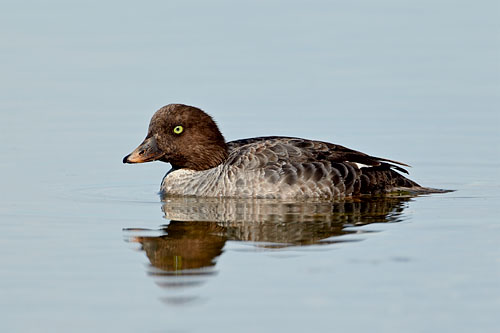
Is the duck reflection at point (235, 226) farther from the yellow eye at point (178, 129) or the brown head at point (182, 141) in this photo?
the yellow eye at point (178, 129)

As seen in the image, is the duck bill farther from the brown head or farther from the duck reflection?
the duck reflection

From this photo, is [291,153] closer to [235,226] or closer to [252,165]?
[252,165]

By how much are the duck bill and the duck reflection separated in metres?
0.66

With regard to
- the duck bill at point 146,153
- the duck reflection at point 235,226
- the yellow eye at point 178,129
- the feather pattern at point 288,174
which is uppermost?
the yellow eye at point 178,129

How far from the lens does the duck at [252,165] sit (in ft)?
46.3

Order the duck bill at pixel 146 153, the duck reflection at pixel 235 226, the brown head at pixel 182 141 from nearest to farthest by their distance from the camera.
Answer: the duck reflection at pixel 235 226 → the duck bill at pixel 146 153 → the brown head at pixel 182 141

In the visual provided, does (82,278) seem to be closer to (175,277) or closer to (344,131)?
(175,277)

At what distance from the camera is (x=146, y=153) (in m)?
14.5

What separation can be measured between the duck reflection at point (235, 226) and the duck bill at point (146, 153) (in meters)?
0.66

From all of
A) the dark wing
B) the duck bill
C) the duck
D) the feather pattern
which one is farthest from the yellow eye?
the dark wing

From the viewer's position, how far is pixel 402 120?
18.4 meters

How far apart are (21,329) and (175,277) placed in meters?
1.88

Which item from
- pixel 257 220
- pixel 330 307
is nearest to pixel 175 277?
Answer: pixel 330 307

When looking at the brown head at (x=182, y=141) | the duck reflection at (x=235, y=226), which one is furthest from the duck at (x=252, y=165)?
the duck reflection at (x=235, y=226)
